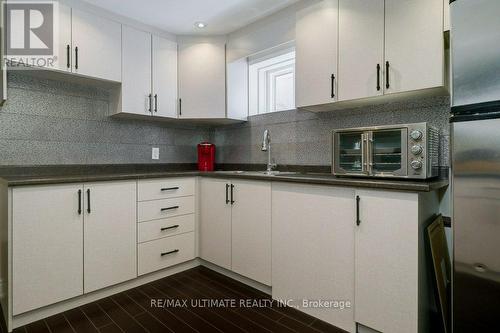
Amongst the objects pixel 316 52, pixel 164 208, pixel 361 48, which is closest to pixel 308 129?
pixel 316 52

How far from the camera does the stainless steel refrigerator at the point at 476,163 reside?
110 centimetres

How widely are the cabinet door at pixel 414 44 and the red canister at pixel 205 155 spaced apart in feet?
6.29

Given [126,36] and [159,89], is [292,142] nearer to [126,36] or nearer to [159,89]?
[159,89]

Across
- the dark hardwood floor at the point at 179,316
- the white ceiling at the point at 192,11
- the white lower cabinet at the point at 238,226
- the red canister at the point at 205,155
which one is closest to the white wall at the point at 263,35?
the white ceiling at the point at 192,11

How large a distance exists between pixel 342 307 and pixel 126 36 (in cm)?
271

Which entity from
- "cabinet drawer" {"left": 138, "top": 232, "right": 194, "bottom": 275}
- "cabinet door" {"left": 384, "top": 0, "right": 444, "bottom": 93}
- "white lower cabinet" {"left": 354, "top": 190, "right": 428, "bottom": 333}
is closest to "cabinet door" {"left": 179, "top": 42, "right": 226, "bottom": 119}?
"cabinet drawer" {"left": 138, "top": 232, "right": 194, "bottom": 275}

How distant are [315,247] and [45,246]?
1.71 meters

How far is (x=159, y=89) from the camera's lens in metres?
2.71

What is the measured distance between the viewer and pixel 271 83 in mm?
2994

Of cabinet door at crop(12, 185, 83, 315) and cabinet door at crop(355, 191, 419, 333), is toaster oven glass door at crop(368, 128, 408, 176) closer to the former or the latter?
cabinet door at crop(355, 191, 419, 333)

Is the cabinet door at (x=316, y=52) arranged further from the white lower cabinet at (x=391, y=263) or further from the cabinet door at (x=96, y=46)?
the cabinet door at (x=96, y=46)

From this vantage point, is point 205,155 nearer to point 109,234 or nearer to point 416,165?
point 109,234

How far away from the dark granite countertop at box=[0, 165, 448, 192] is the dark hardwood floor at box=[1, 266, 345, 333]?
88 cm

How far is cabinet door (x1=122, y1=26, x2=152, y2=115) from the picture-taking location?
2.47 m
